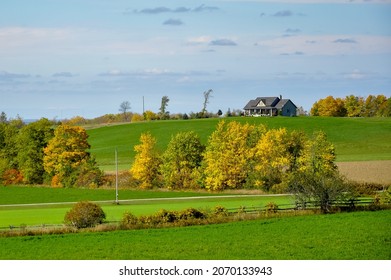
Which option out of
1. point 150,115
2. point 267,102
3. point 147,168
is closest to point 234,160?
point 147,168

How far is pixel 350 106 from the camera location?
299ft

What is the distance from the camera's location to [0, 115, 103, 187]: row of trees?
1873 inches

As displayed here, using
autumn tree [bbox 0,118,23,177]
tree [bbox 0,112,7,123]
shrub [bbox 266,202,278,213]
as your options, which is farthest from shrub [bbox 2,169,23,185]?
shrub [bbox 266,202,278,213]

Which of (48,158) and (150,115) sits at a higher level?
(150,115)

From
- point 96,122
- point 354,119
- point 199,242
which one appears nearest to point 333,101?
point 354,119

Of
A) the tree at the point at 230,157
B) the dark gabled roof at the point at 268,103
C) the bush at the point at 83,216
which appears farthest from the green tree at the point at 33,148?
the dark gabled roof at the point at 268,103

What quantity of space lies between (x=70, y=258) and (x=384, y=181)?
27090 millimetres

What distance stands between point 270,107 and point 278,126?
18.8m

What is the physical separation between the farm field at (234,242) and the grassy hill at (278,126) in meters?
33.7

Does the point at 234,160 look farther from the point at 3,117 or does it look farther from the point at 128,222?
the point at 3,117

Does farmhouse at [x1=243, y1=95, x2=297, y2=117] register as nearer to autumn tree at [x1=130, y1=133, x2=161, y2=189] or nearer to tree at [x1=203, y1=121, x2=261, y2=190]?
tree at [x1=203, y1=121, x2=261, y2=190]

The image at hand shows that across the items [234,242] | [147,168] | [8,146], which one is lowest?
[234,242]

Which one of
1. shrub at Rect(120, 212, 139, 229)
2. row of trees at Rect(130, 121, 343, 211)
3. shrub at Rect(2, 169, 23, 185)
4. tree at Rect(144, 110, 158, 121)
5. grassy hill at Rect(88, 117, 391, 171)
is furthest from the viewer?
tree at Rect(144, 110, 158, 121)

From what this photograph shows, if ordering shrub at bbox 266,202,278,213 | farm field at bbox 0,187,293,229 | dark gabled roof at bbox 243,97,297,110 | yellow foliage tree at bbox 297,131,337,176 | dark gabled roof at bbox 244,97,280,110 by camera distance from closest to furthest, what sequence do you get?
shrub at bbox 266,202,278,213 → farm field at bbox 0,187,293,229 → yellow foliage tree at bbox 297,131,337,176 → dark gabled roof at bbox 243,97,297,110 → dark gabled roof at bbox 244,97,280,110
